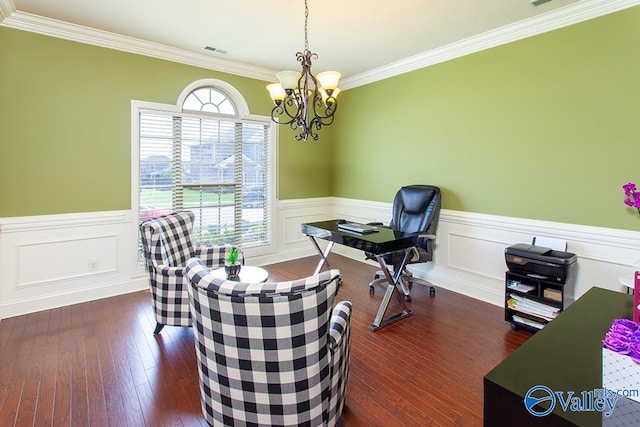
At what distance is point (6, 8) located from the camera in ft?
9.39

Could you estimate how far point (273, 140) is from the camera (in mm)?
4875

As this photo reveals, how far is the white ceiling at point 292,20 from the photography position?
2834 mm

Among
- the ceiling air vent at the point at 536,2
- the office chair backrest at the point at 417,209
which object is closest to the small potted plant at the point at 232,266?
the office chair backrest at the point at 417,209

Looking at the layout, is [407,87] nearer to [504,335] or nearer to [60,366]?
[504,335]

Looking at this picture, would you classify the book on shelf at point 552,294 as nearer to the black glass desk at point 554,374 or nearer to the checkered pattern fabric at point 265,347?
the black glass desk at point 554,374

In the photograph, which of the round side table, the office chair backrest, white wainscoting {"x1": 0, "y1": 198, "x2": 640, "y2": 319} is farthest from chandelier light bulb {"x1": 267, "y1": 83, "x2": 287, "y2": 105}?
white wainscoting {"x1": 0, "y1": 198, "x2": 640, "y2": 319}

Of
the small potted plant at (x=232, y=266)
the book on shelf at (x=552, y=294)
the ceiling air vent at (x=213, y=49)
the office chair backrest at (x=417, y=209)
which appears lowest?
the book on shelf at (x=552, y=294)

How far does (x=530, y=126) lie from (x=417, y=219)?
56.3 inches

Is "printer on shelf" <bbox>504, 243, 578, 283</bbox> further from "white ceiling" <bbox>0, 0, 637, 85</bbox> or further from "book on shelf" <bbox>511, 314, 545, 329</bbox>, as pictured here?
"white ceiling" <bbox>0, 0, 637, 85</bbox>

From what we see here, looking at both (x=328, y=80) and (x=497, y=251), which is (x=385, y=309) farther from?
(x=328, y=80)

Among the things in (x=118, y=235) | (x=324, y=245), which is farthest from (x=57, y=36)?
(x=324, y=245)

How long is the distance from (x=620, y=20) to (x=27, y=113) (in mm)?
5221

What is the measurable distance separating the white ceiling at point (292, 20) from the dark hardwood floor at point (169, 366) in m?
2.78

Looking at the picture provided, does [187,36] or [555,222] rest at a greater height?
[187,36]
